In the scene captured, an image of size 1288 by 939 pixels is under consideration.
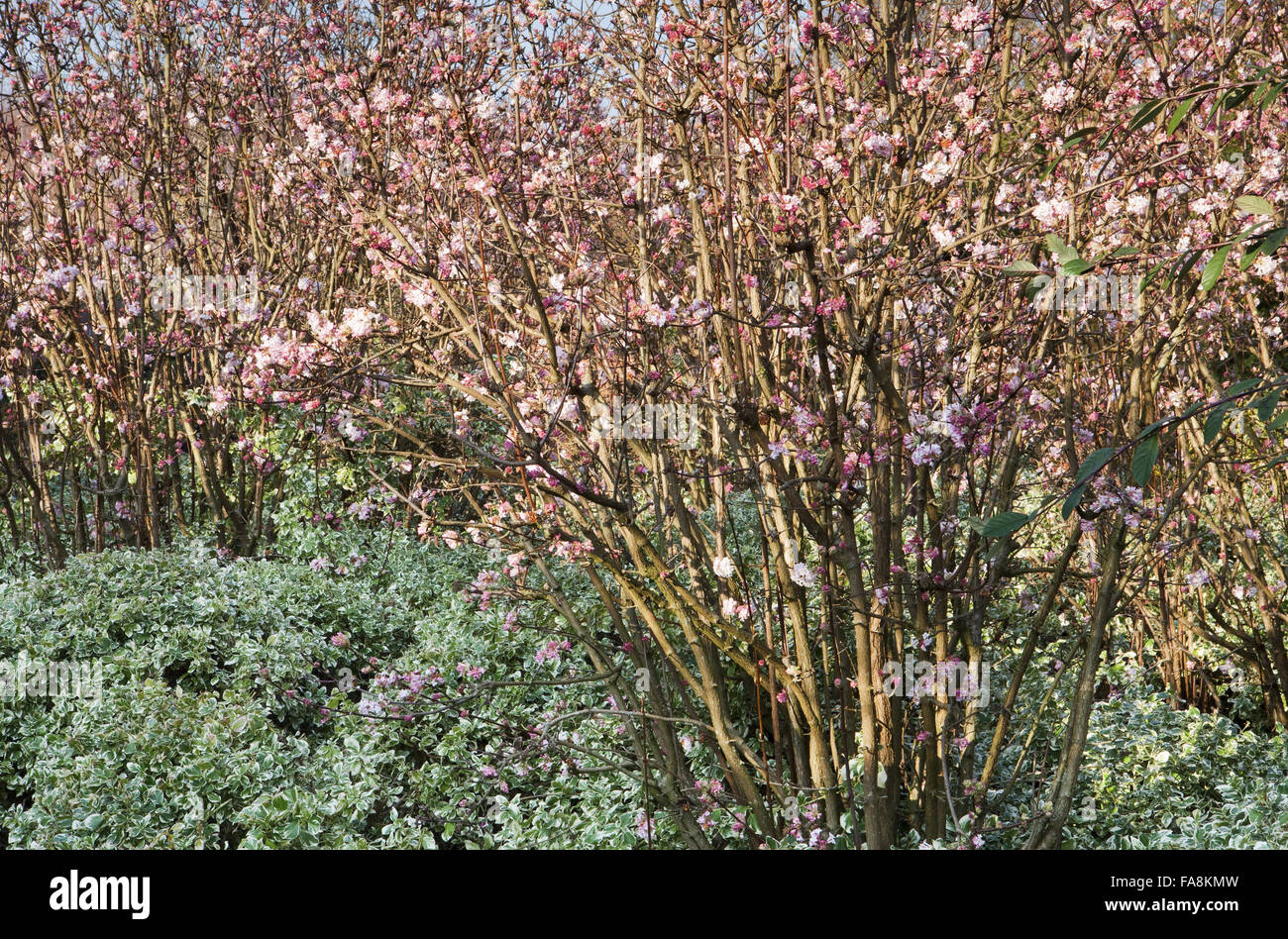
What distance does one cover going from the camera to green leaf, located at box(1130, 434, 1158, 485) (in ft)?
4.22

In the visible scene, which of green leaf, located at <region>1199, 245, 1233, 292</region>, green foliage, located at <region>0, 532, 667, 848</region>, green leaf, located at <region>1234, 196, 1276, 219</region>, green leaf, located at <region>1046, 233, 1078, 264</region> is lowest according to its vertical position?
green foliage, located at <region>0, 532, 667, 848</region>

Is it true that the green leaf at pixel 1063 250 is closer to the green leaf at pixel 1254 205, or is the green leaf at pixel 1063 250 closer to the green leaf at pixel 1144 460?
the green leaf at pixel 1254 205

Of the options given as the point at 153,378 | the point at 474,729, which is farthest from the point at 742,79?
the point at 153,378

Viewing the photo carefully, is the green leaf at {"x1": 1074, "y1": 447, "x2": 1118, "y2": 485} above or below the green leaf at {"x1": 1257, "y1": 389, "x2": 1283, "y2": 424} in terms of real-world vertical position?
below

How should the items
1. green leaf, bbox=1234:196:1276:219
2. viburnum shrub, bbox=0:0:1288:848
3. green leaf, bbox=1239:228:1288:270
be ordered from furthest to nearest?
1. viburnum shrub, bbox=0:0:1288:848
2. green leaf, bbox=1234:196:1276:219
3. green leaf, bbox=1239:228:1288:270

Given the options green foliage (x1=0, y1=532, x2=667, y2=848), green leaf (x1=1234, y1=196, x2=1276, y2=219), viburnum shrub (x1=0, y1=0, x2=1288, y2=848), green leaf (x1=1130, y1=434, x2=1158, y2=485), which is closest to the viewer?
green leaf (x1=1130, y1=434, x2=1158, y2=485)

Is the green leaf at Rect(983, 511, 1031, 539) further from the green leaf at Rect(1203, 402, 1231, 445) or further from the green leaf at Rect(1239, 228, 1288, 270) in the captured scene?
the green leaf at Rect(1239, 228, 1288, 270)

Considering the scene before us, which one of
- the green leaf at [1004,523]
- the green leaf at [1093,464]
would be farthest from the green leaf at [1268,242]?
the green leaf at [1004,523]

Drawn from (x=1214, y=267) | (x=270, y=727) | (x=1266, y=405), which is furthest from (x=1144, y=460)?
(x=270, y=727)

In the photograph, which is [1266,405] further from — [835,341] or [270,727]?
[270,727]

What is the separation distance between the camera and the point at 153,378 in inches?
262

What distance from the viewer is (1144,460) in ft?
4.35

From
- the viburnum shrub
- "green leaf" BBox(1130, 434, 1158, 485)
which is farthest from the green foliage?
"green leaf" BBox(1130, 434, 1158, 485)
